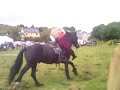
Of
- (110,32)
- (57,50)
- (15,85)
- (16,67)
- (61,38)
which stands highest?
(61,38)

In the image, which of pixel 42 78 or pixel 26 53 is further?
pixel 42 78

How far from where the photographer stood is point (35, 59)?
374 inches

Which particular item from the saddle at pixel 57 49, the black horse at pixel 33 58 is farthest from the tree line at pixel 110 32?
the black horse at pixel 33 58

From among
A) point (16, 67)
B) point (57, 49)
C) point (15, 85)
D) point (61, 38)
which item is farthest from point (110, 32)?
point (15, 85)

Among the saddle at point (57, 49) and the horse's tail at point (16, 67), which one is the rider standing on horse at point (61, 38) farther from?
the horse's tail at point (16, 67)

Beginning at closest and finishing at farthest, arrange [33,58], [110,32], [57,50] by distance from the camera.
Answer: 1. [33,58]
2. [57,50]
3. [110,32]

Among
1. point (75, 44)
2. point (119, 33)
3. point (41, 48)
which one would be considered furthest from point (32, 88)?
point (119, 33)

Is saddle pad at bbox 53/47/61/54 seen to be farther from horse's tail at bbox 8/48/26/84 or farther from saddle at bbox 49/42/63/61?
horse's tail at bbox 8/48/26/84

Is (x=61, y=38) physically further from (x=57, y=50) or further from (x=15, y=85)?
(x=15, y=85)

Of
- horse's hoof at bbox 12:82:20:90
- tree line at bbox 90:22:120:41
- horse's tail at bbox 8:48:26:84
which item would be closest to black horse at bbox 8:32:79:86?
horse's tail at bbox 8:48:26:84

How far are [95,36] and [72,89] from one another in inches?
1946

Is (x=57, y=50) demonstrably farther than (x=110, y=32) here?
No

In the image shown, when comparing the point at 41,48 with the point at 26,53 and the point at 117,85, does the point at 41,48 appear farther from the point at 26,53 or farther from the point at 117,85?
the point at 117,85

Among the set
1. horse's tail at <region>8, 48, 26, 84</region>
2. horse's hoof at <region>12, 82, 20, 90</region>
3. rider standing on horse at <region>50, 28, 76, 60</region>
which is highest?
rider standing on horse at <region>50, 28, 76, 60</region>
